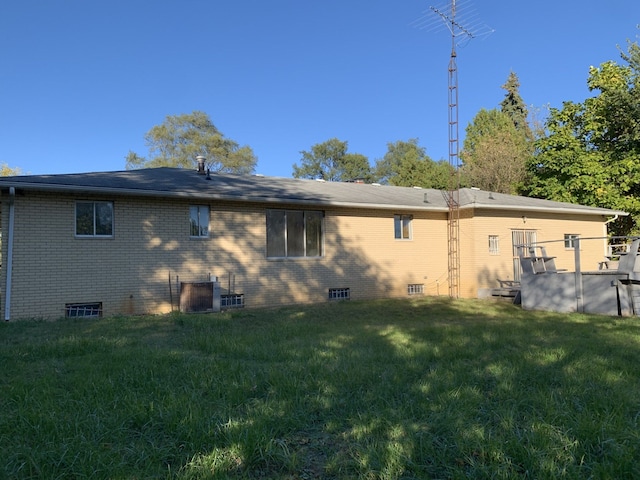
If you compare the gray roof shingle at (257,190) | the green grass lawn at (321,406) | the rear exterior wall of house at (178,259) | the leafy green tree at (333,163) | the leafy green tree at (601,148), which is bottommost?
the green grass lawn at (321,406)

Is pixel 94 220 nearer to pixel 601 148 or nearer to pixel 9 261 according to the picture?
pixel 9 261

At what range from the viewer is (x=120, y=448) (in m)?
3.22

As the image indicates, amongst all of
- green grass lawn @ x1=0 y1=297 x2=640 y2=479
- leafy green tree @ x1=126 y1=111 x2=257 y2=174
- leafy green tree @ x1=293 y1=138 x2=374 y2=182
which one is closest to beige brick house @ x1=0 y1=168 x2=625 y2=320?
green grass lawn @ x1=0 y1=297 x2=640 y2=479

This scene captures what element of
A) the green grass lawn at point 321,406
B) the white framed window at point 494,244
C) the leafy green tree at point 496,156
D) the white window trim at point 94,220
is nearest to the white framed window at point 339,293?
the white framed window at point 494,244

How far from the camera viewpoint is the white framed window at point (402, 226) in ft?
50.8

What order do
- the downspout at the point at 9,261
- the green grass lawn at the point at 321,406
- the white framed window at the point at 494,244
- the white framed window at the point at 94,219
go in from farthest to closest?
the white framed window at the point at 494,244 < the white framed window at the point at 94,219 < the downspout at the point at 9,261 < the green grass lawn at the point at 321,406

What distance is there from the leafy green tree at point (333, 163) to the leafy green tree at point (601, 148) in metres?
28.4

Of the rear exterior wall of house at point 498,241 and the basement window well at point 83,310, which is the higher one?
the rear exterior wall of house at point 498,241

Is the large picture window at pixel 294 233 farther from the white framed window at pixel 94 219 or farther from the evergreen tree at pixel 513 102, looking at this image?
the evergreen tree at pixel 513 102

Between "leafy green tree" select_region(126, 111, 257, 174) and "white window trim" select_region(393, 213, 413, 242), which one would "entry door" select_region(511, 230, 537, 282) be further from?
"leafy green tree" select_region(126, 111, 257, 174)

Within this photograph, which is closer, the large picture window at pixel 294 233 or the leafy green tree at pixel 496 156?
the large picture window at pixel 294 233

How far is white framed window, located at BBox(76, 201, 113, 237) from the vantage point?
10820mm

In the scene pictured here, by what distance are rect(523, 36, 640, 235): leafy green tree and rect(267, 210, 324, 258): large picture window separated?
14.4 metres

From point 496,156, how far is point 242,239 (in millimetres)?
21980
